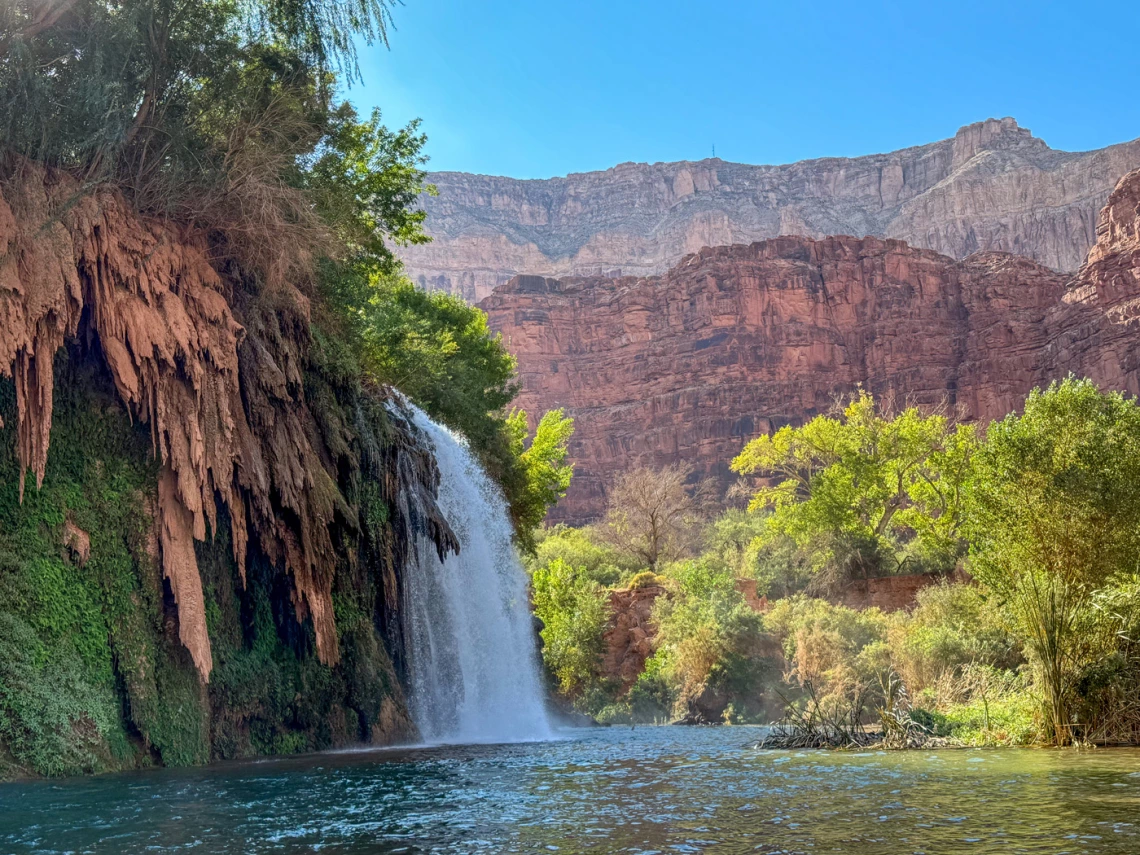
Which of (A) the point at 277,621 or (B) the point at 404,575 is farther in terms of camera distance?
(B) the point at 404,575

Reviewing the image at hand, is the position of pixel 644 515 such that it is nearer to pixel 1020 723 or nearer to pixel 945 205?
pixel 1020 723

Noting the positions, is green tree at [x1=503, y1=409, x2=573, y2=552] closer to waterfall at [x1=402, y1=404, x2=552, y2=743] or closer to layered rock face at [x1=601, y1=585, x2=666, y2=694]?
waterfall at [x1=402, y1=404, x2=552, y2=743]

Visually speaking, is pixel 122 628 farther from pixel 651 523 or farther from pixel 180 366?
pixel 651 523

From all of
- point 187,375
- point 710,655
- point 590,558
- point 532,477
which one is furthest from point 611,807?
point 590,558

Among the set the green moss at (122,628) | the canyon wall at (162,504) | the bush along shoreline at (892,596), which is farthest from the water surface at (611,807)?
the bush along shoreline at (892,596)

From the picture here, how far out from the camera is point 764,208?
144 metres

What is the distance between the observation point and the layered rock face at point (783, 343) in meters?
81.3

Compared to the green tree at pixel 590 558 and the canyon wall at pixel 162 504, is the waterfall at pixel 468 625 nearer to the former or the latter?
the canyon wall at pixel 162 504

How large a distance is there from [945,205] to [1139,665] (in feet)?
414

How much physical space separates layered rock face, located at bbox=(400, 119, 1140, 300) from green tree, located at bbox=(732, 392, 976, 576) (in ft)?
287

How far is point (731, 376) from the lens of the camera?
287 ft

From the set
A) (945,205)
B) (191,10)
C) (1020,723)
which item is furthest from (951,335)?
(191,10)

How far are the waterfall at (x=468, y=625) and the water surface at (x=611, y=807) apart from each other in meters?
7.15

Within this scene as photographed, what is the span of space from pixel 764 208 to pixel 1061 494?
128m
